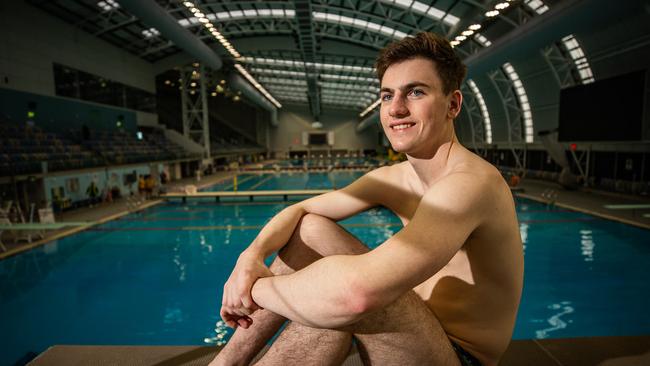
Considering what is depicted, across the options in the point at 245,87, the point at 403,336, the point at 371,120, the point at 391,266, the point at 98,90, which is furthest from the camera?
the point at 371,120

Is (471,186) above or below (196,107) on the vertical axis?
below

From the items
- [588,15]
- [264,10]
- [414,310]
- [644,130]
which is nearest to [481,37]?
[644,130]

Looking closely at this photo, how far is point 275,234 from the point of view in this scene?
1.47 metres

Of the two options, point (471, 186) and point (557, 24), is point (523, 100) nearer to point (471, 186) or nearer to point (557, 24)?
point (557, 24)

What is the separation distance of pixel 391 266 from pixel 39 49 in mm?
20115

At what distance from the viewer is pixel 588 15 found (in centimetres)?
880

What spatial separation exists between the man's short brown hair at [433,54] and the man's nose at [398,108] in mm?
146

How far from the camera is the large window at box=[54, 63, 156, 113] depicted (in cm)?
1670

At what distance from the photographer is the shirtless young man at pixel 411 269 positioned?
925 millimetres

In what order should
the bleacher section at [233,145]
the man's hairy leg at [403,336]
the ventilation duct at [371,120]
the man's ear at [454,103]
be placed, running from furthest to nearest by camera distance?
the bleacher section at [233,145] → the ventilation duct at [371,120] → the man's ear at [454,103] → the man's hairy leg at [403,336]

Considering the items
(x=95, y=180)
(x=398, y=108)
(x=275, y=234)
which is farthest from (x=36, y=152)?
(x=398, y=108)

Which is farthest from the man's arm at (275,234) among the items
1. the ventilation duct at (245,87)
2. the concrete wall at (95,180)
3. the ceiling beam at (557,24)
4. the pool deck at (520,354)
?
the ventilation duct at (245,87)

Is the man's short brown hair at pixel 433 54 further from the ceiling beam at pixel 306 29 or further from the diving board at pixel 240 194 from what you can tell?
the ceiling beam at pixel 306 29

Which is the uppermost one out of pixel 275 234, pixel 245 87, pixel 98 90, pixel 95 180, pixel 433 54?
pixel 245 87
